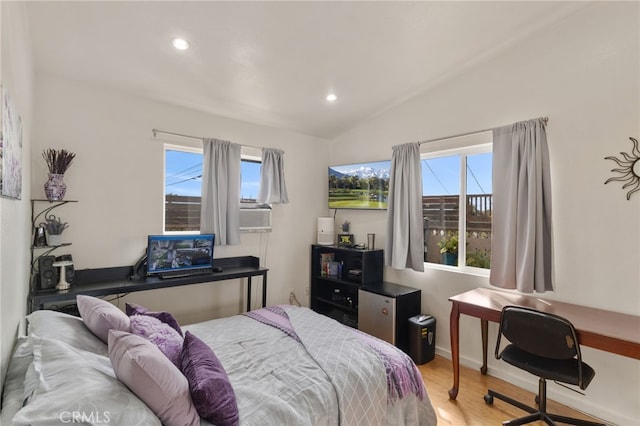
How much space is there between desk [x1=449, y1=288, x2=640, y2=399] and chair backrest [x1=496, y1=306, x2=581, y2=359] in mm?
81

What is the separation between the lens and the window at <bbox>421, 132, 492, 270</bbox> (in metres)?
2.97

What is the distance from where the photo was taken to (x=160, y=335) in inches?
63.4

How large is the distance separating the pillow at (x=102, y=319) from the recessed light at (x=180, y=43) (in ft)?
6.03

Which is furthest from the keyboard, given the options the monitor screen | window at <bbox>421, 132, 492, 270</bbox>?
window at <bbox>421, 132, 492, 270</bbox>

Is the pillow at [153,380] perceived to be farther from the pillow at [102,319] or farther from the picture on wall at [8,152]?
the picture on wall at [8,152]

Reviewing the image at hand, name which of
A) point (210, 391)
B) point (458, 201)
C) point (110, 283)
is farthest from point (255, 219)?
point (210, 391)

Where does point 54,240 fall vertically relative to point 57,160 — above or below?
below

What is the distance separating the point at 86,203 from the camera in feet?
8.68

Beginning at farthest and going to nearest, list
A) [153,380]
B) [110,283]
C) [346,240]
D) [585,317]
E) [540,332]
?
[346,240] < [110,283] < [585,317] < [540,332] < [153,380]

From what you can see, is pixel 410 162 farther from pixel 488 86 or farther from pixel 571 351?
pixel 571 351

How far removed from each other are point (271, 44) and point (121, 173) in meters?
1.80

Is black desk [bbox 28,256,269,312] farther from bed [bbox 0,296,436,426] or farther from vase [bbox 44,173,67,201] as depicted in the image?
vase [bbox 44,173,67,201]

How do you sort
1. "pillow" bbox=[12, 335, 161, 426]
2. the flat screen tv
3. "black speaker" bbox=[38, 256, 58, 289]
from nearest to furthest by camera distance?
"pillow" bbox=[12, 335, 161, 426]
"black speaker" bbox=[38, 256, 58, 289]
the flat screen tv

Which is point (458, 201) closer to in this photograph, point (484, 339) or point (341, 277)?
point (484, 339)
